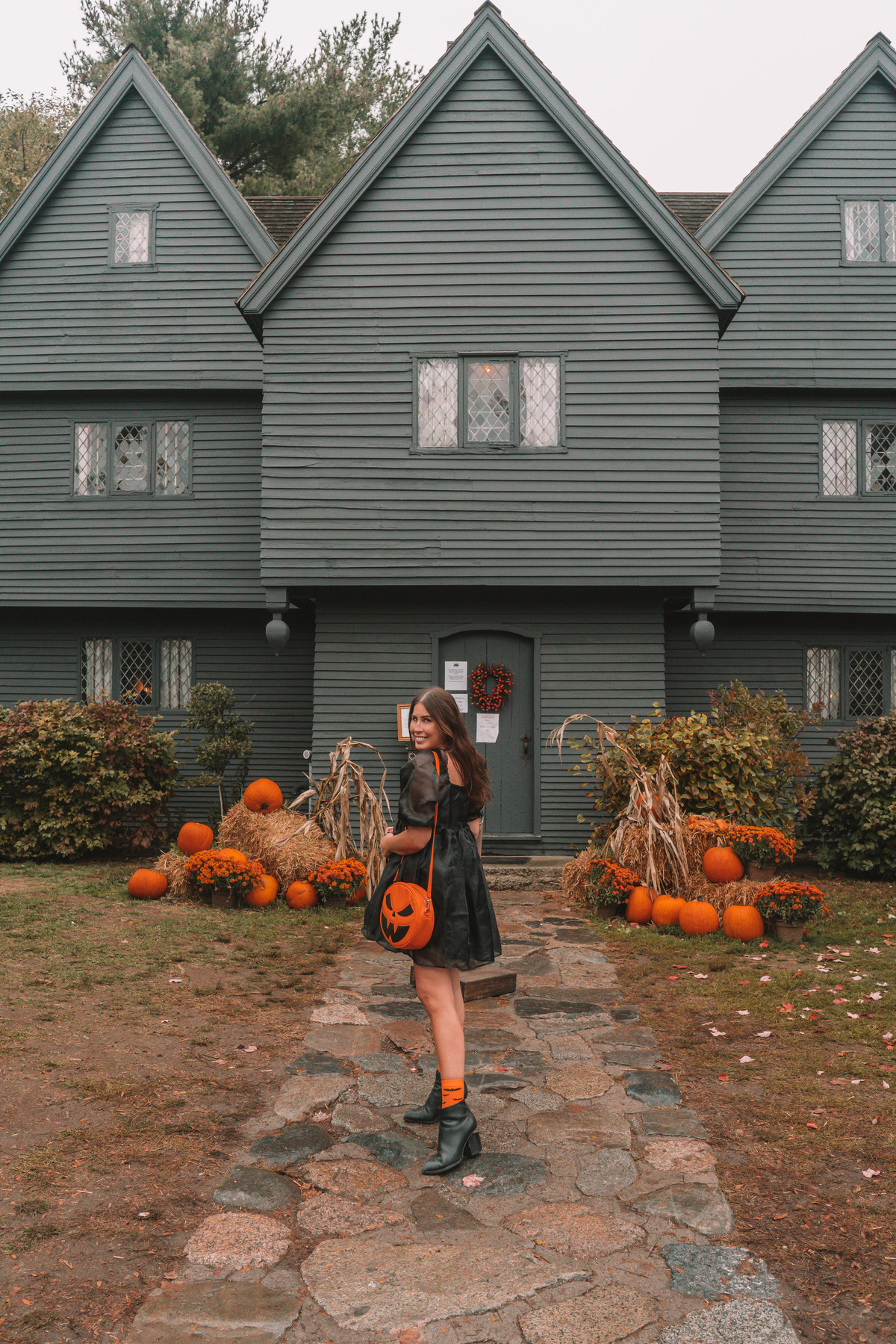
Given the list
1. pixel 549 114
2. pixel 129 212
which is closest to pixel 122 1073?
pixel 549 114

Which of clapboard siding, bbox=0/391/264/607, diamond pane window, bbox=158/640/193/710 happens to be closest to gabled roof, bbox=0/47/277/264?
clapboard siding, bbox=0/391/264/607

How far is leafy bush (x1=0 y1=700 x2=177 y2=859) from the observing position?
11.7 meters

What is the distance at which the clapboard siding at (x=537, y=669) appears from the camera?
1246 cm

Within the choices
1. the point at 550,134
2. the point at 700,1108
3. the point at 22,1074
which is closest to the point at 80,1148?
the point at 22,1074

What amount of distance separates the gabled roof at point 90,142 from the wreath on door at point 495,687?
269 inches

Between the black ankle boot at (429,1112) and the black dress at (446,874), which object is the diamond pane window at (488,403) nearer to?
the black dress at (446,874)

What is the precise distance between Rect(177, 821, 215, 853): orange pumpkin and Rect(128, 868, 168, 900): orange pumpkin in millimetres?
829

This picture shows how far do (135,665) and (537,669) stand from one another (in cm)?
618

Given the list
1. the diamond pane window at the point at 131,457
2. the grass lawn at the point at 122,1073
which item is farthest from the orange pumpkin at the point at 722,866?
the diamond pane window at the point at 131,457

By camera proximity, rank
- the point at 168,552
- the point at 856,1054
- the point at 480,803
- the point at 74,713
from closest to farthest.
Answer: the point at 480,803, the point at 856,1054, the point at 74,713, the point at 168,552

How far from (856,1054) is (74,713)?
9345mm

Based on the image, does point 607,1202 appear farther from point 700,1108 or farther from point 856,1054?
point 856,1054

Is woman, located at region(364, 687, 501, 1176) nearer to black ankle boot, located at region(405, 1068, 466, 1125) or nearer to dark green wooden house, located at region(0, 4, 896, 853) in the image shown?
black ankle boot, located at region(405, 1068, 466, 1125)

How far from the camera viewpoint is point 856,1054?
5.75 m
